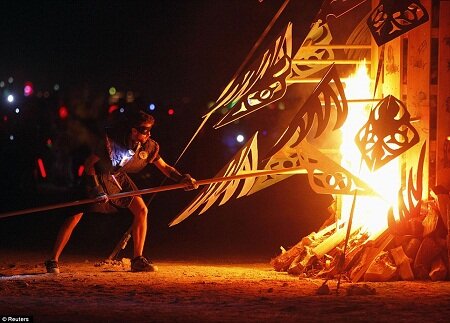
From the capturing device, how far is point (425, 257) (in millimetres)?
8477

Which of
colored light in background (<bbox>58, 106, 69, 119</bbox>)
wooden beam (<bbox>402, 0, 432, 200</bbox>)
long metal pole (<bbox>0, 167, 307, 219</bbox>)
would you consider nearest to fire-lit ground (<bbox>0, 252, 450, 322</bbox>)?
long metal pole (<bbox>0, 167, 307, 219</bbox>)

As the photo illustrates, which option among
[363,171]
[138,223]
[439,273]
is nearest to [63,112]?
[138,223]

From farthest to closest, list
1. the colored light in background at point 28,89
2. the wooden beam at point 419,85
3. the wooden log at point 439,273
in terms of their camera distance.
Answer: the colored light in background at point 28,89 → the wooden beam at point 419,85 → the wooden log at point 439,273

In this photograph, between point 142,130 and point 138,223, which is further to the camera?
point 138,223

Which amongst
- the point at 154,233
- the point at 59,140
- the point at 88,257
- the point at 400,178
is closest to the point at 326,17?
the point at 400,178

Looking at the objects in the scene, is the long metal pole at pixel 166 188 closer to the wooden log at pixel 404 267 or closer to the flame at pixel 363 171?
the flame at pixel 363 171

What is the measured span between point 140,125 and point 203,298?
273 cm

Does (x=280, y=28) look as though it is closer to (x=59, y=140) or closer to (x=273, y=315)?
(x=273, y=315)

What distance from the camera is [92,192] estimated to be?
A: 9.26 meters

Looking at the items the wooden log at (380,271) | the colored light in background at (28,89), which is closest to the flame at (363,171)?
the wooden log at (380,271)

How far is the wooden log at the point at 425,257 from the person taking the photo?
846 centimetres

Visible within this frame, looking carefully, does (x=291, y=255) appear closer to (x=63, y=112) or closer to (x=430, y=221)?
(x=430, y=221)

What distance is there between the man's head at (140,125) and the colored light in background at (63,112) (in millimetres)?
20799

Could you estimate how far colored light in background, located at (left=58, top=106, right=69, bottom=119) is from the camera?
29.9 meters
